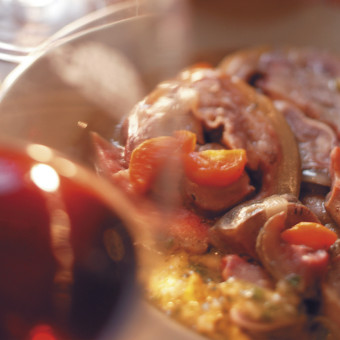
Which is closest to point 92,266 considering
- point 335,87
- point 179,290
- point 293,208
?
point 179,290

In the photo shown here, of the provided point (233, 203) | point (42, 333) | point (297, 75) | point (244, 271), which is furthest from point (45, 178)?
point (297, 75)

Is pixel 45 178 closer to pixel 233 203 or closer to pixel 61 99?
pixel 61 99

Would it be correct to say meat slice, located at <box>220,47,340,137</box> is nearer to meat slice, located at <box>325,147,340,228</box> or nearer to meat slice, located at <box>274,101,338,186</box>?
meat slice, located at <box>274,101,338,186</box>

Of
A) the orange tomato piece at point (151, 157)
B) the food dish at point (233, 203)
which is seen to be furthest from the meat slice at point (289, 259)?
the orange tomato piece at point (151, 157)

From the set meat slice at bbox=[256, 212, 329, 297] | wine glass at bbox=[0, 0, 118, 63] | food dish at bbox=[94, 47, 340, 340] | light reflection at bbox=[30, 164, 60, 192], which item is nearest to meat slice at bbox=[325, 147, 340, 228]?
food dish at bbox=[94, 47, 340, 340]

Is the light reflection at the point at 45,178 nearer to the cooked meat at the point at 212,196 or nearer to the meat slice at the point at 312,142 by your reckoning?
the cooked meat at the point at 212,196

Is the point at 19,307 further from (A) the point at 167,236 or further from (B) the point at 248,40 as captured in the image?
(B) the point at 248,40
